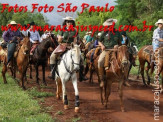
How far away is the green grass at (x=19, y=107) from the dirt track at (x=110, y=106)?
47 centimetres

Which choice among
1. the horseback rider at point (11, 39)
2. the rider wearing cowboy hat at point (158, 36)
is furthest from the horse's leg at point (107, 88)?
the horseback rider at point (11, 39)

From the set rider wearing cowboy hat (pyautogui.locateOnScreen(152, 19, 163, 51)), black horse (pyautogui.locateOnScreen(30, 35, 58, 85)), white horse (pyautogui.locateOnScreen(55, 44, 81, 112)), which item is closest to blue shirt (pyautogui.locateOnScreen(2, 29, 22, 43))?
black horse (pyautogui.locateOnScreen(30, 35, 58, 85))

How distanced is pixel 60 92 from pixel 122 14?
1689 inches

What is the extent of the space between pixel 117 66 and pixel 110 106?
5.67 feet

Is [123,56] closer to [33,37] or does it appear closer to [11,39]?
[11,39]

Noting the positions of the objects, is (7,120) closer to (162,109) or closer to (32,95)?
(32,95)

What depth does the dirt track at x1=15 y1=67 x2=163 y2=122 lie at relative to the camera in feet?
24.9

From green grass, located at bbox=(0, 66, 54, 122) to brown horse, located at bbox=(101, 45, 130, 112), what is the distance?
8.30 feet

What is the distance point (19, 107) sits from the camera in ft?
26.5

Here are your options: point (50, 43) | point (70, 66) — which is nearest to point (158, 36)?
Answer: point (50, 43)

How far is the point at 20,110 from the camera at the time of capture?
7.69 metres

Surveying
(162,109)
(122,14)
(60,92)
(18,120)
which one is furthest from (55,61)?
(122,14)

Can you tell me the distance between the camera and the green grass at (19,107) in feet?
22.2

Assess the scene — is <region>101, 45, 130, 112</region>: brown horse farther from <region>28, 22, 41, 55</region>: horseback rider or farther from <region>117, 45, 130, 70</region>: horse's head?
<region>28, 22, 41, 55</region>: horseback rider
